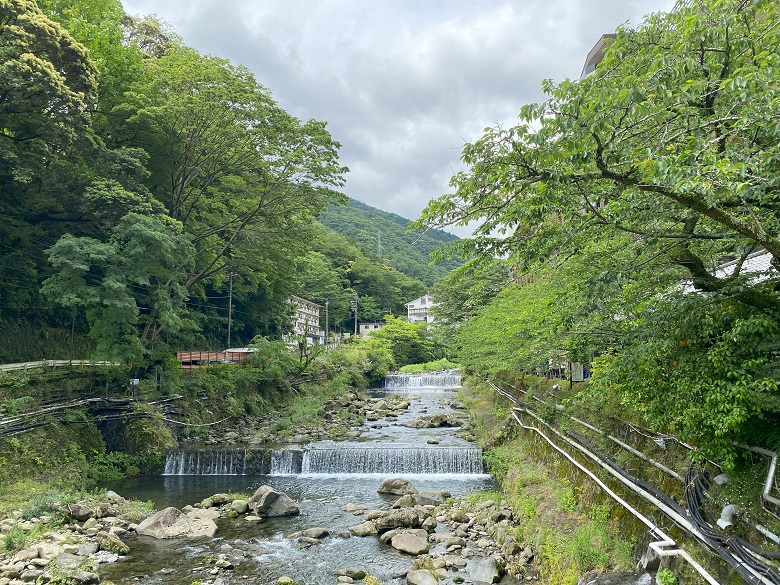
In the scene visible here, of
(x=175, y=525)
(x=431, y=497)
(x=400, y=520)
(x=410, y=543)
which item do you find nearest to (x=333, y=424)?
(x=431, y=497)

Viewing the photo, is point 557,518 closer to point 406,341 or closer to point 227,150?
point 227,150

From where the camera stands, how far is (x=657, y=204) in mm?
5129

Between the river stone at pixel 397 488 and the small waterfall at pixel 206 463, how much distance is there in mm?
6161

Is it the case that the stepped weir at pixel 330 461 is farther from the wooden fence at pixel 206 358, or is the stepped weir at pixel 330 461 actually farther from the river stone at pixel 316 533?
the wooden fence at pixel 206 358

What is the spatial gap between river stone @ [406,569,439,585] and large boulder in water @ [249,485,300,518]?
5.33m

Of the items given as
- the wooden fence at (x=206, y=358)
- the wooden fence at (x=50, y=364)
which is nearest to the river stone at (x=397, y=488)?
the wooden fence at (x=50, y=364)

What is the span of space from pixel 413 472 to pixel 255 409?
11646 millimetres

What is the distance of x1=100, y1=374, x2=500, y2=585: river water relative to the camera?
9.47 m

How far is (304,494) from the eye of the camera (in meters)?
15.2

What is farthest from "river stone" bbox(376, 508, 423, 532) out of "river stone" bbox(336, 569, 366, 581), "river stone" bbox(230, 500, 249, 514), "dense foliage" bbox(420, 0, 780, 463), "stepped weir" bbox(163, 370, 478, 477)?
"dense foliage" bbox(420, 0, 780, 463)

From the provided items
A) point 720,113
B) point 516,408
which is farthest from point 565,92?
point 516,408

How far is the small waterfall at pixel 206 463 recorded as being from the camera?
18.0 m

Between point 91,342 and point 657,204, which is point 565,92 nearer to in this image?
point 657,204

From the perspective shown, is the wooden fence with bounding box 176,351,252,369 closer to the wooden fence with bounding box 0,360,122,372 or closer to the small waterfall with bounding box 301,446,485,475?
the wooden fence with bounding box 0,360,122,372
